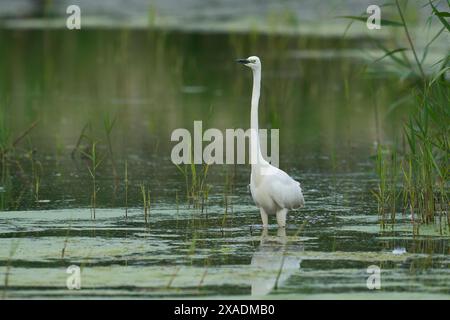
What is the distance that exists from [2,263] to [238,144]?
5.84 m

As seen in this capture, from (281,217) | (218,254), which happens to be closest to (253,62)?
(281,217)

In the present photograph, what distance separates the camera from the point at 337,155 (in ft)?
41.1

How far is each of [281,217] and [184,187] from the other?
6.70ft

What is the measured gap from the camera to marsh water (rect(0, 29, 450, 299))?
7160mm

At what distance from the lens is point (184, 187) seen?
1073 centimetres

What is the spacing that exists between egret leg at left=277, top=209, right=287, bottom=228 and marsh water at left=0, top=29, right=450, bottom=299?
93mm

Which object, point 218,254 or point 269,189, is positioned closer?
point 218,254

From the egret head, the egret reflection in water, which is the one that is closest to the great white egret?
the egret reflection in water

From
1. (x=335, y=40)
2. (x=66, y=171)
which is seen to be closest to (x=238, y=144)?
(x=66, y=171)

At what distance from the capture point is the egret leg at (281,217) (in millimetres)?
8852

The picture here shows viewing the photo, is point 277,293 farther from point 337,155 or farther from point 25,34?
point 25,34

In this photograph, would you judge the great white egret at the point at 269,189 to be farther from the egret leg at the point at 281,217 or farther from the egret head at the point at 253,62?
the egret head at the point at 253,62

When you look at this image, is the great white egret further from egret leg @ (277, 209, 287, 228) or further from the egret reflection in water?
the egret reflection in water

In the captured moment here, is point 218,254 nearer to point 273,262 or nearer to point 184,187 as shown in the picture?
point 273,262
